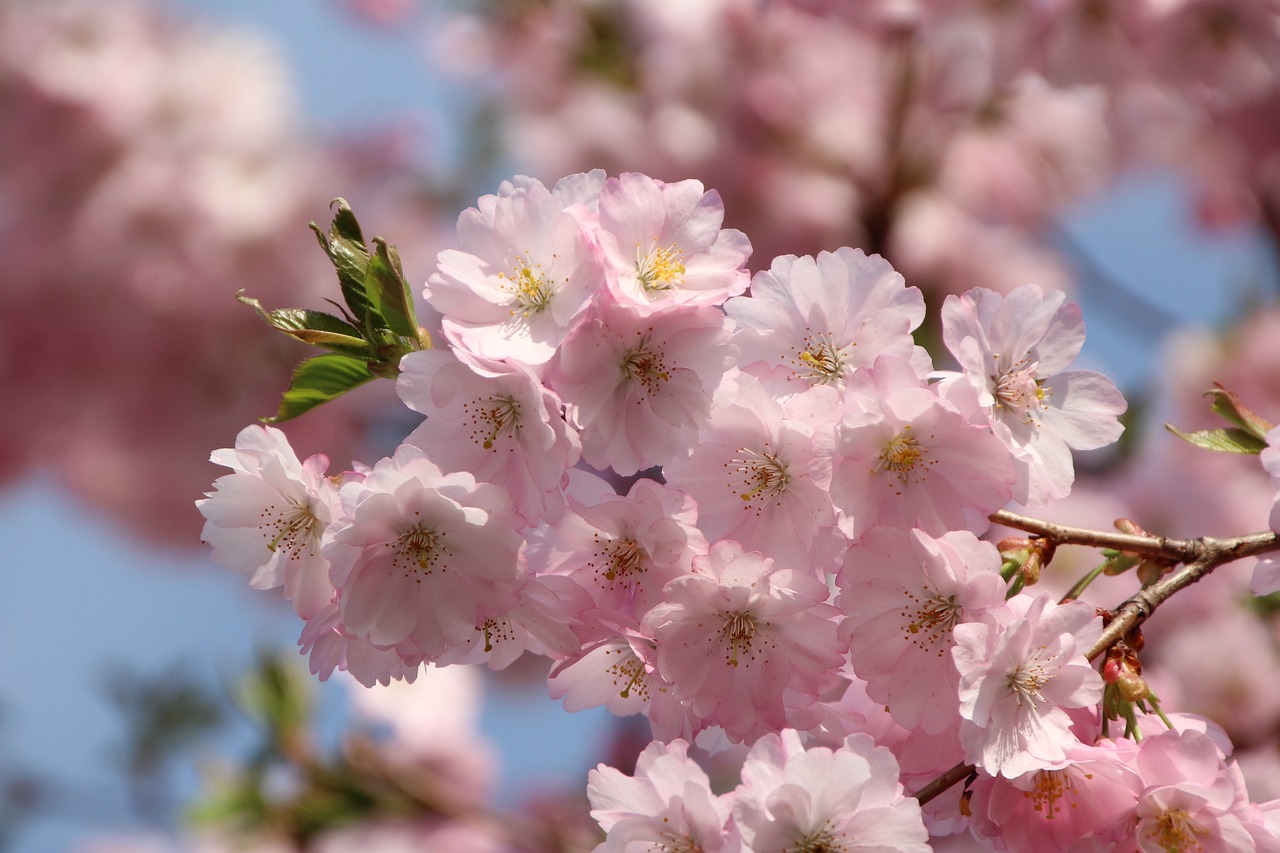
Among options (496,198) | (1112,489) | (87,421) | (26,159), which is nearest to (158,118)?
(26,159)

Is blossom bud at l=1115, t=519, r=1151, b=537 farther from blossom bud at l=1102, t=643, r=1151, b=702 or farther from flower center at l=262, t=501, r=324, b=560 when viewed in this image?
flower center at l=262, t=501, r=324, b=560

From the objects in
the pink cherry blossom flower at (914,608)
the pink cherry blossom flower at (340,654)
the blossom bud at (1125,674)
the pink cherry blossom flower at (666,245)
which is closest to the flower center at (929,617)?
the pink cherry blossom flower at (914,608)

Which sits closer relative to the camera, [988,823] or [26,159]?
[988,823]

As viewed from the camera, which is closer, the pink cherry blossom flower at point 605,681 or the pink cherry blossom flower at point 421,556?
the pink cherry blossom flower at point 421,556

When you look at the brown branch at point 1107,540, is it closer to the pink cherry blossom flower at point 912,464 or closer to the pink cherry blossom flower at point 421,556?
the pink cherry blossom flower at point 912,464

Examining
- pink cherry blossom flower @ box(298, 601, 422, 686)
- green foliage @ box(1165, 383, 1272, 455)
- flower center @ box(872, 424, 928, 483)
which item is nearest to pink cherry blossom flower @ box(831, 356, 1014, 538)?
flower center @ box(872, 424, 928, 483)

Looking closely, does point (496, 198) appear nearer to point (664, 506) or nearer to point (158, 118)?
point (664, 506)
